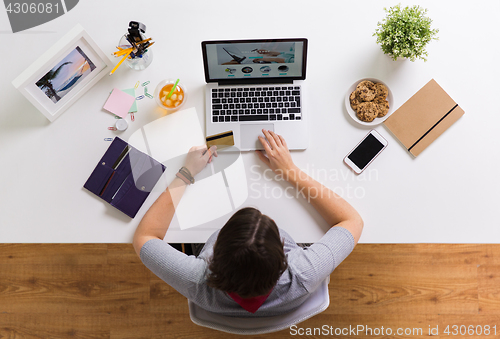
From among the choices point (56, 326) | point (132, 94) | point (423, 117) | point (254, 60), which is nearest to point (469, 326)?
point (423, 117)

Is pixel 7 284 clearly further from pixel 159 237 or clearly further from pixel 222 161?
pixel 222 161

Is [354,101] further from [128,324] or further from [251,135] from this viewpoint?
[128,324]

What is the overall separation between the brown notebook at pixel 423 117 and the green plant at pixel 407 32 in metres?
0.14

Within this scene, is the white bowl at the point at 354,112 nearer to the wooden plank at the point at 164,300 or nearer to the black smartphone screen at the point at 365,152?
the black smartphone screen at the point at 365,152

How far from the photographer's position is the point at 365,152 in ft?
3.66

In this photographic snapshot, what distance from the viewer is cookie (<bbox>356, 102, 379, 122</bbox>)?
1114 millimetres

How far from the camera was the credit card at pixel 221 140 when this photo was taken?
1128 millimetres

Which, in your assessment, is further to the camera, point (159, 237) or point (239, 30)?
point (239, 30)

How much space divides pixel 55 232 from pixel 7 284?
931 mm

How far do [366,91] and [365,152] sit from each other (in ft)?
0.70

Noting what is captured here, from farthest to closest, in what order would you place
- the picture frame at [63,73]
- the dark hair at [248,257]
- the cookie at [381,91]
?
the cookie at [381,91] < the picture frame at [63,73] < the dark hair at [248,257]

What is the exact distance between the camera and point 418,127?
1125 mm

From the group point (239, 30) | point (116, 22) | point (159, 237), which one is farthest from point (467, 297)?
point (116, 22)

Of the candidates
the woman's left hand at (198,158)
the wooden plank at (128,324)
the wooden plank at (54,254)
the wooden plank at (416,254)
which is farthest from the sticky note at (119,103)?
the wooden plank at (416,254)
